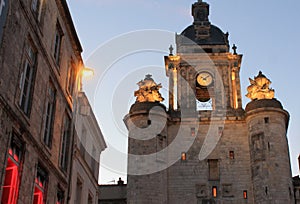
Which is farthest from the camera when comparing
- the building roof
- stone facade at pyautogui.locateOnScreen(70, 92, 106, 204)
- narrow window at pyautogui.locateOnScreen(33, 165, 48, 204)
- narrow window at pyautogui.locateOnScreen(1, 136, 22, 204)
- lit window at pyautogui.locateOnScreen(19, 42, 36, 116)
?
the building roof

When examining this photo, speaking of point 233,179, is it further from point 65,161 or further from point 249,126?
point 65,161

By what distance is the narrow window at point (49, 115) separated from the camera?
13998 millimetres

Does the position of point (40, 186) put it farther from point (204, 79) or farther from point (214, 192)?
point (204, 79)

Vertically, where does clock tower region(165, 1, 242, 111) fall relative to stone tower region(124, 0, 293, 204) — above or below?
above

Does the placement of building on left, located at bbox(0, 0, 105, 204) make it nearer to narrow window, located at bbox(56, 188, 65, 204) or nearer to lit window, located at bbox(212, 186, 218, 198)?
narrow window, located at bbox(56, 188, 65, 204)

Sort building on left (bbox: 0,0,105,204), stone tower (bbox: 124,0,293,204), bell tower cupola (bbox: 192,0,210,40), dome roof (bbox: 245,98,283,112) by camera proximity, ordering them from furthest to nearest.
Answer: bell tower cupola (bbox: 192,0,210,40) → dome roof (bbox: 245,98,283,112) → stone tower (bbox: 124,0,293,204) → building on left (bbox: 0,0,105,204)

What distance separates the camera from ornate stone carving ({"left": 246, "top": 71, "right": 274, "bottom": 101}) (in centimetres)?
3484

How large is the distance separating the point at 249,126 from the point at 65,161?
20191 millimetres

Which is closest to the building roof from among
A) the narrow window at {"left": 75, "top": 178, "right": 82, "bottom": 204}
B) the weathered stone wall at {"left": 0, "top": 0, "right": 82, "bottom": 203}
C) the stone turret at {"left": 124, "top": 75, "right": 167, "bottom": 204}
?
the stone turret at {"left": 124, "top": 75, "right": 167, "bottom": 204}

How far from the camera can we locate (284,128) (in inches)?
1328

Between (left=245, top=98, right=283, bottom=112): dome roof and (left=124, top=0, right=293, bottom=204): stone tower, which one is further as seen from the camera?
(left=245, top=98, right=283, bottom=112): dome roof

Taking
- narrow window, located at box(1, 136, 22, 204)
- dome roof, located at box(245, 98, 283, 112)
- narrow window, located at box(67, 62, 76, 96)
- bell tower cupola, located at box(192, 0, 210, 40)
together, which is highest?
bell tower cupola, located at box(192, 0, 210, 40)

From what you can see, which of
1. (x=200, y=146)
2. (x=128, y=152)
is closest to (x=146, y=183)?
(x=128, y=152)

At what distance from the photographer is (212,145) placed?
34750mm
